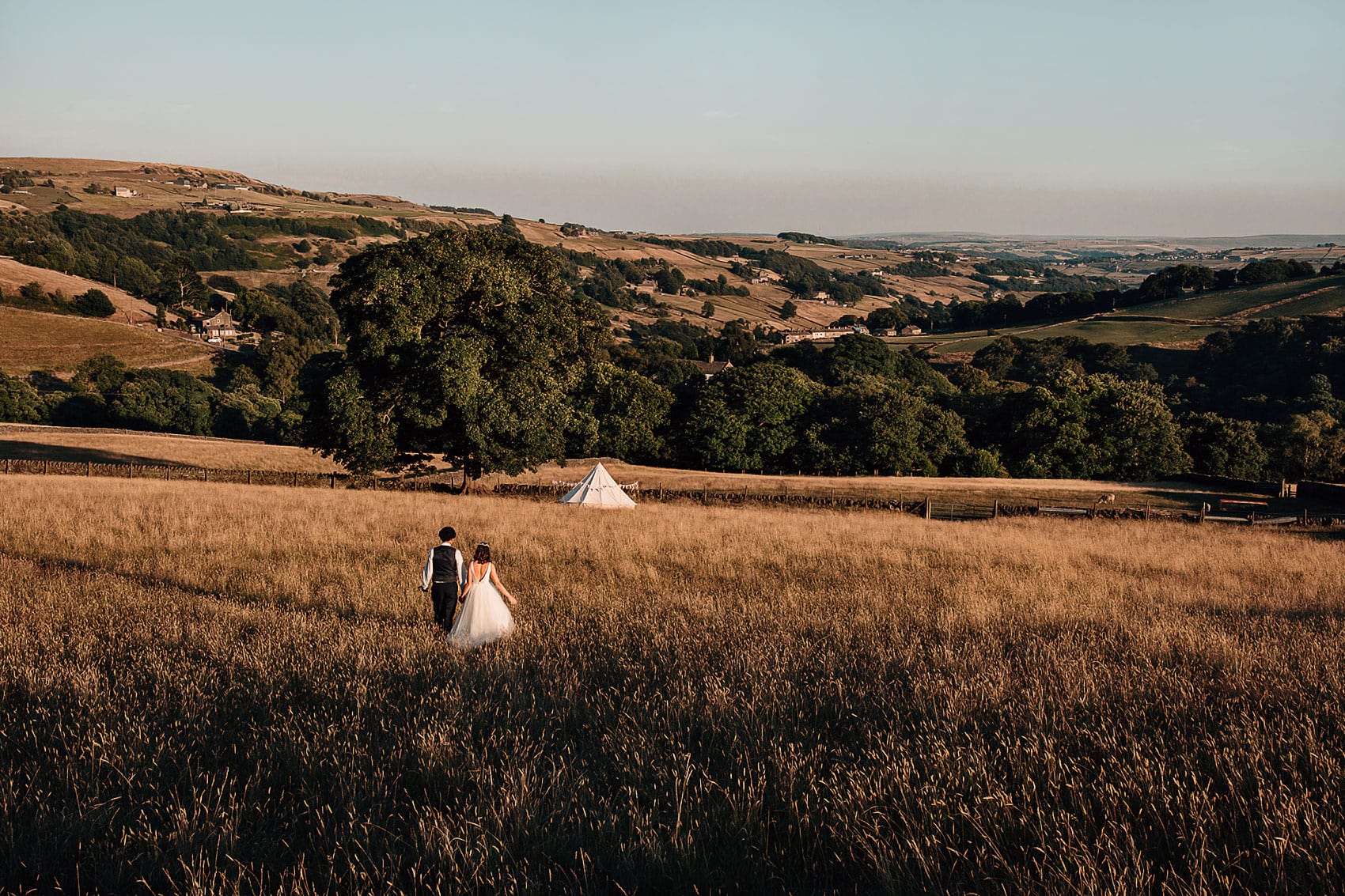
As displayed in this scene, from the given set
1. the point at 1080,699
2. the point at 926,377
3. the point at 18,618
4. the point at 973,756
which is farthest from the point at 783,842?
the point at 926,377

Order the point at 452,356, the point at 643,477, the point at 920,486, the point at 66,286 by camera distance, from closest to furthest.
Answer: the point at 452,356 → the point at 920,486 → the point at 643,477 → the point at 66,286

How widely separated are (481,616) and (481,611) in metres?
0.05

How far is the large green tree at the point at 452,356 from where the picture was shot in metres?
27.7

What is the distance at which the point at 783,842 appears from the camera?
A: 171 inches

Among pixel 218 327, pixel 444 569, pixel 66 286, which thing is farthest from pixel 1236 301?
pixel 66 286

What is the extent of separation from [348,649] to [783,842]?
192 inches

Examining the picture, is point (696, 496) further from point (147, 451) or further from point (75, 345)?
point (75, 345)

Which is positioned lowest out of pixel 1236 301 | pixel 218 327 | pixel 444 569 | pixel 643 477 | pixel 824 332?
pixel 643 477

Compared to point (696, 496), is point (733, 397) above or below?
above

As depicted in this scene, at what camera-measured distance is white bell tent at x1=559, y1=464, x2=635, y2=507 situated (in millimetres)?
31219

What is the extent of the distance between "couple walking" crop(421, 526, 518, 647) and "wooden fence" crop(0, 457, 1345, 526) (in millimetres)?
22184

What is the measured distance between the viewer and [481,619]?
8922 millimetres

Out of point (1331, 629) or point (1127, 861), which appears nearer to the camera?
point (1127, 861)

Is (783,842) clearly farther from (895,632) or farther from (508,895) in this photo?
(895,632)
